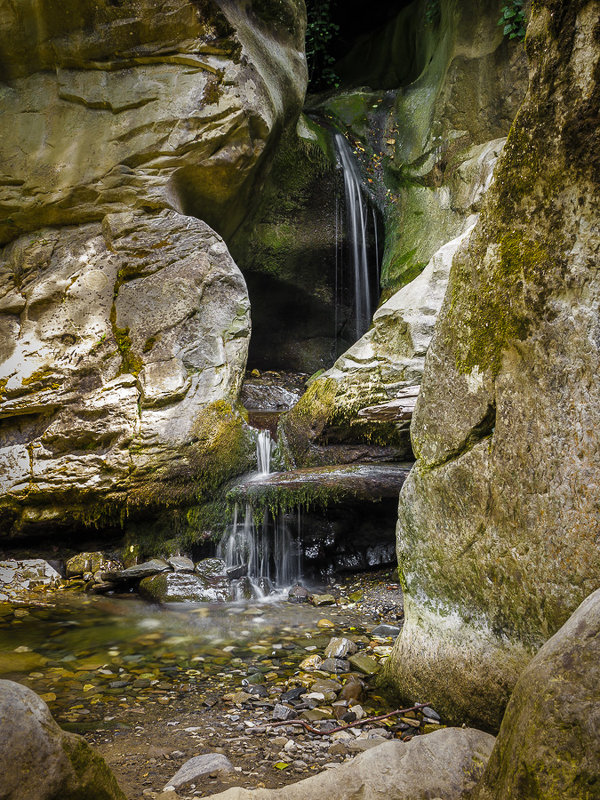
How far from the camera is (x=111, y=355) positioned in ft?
20.9

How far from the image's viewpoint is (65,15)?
22.2 ft

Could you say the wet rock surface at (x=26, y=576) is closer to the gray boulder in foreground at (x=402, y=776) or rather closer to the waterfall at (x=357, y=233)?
the gray boulder in foreground at (x=402, y=776)

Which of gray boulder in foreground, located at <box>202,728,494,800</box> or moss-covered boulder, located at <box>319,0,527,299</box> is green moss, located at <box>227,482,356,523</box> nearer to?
gray boulder in foreground, located at <box>202,728,494,800</box>

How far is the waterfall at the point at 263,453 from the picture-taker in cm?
661

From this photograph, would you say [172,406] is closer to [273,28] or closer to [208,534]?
[208,534]

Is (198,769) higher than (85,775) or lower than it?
lower

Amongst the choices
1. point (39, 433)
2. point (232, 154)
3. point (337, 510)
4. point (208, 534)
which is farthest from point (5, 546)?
point (232, 154)

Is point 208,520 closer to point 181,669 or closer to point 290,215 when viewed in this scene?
point 181,669

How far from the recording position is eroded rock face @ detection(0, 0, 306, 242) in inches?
270

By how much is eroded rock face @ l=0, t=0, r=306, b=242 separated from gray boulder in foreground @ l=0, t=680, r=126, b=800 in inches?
254

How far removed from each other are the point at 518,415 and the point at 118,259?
18.6ft

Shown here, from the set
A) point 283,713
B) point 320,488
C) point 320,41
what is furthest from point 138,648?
point 320,41

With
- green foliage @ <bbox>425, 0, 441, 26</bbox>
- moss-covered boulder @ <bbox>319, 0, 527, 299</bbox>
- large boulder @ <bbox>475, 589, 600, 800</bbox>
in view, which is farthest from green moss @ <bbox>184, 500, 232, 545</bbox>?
green foliage @ <bbox>425, 0, 441, 26</bbox>

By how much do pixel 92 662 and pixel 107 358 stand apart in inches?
138
